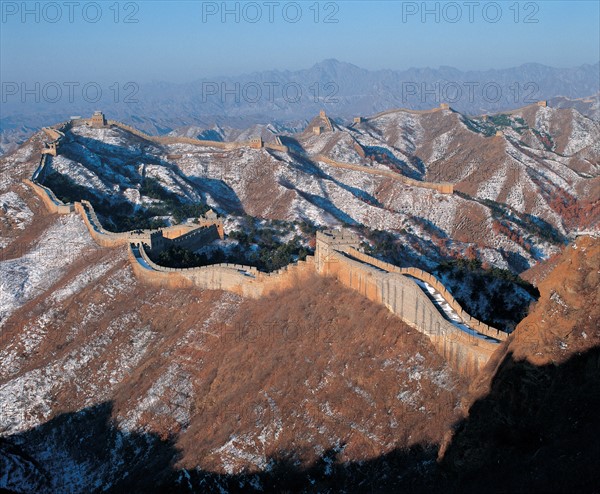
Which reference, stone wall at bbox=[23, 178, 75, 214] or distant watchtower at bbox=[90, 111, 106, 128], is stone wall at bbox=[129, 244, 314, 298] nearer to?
stone wall at bbox=[23, 178, 75, 214]

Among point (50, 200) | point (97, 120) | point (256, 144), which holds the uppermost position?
point (97, 120)

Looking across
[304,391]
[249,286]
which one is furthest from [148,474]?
[249,286]

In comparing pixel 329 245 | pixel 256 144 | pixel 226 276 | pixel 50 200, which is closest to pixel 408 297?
pixel 329 245

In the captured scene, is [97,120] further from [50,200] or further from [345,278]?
[345,278]

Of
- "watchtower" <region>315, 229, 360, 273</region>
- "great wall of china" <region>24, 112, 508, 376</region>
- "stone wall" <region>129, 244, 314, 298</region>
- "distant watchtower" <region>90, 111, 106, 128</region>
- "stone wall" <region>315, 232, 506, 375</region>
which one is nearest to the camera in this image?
"stone wall" <region>315, 232, 506, 375</region>

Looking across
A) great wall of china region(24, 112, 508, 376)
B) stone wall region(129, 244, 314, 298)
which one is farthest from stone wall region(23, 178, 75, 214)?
stone wall region(129, 244, 314, 298)

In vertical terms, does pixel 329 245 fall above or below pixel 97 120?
above

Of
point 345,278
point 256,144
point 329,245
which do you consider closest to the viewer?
point 345,278

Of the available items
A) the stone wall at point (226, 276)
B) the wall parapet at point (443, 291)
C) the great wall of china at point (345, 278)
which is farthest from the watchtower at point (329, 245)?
the stone wall at point (226, 276)

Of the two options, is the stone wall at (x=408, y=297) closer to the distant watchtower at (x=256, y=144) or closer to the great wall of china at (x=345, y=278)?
the great wall of china at (x=345, y=278)
